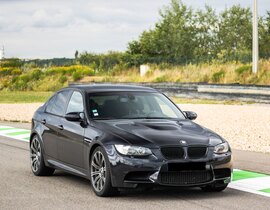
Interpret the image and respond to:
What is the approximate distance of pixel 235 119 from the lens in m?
24.8

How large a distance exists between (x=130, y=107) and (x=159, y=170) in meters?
1.73

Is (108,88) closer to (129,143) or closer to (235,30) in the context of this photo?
(129,143)

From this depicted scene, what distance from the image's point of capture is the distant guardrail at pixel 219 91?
32.5m

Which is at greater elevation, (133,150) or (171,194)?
(133,150)

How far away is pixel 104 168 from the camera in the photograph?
31.9 ft

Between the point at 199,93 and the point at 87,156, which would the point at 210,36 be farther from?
the point at 87,156

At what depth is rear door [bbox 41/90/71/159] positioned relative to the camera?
11454mm

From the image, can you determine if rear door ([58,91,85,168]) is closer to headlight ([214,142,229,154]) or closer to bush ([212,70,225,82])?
headlight ([214,142,229,154])

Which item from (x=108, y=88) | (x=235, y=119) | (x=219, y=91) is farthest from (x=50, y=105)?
(x=219, y=91)

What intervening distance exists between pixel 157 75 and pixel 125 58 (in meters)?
21.7

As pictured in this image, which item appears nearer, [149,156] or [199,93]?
[149,156]

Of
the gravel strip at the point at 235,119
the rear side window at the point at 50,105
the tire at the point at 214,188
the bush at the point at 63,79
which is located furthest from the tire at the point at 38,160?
the bush at the point at 63,79

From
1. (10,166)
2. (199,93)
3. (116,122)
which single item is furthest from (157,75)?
(116,122)

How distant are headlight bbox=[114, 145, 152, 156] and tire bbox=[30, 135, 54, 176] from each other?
274cm
